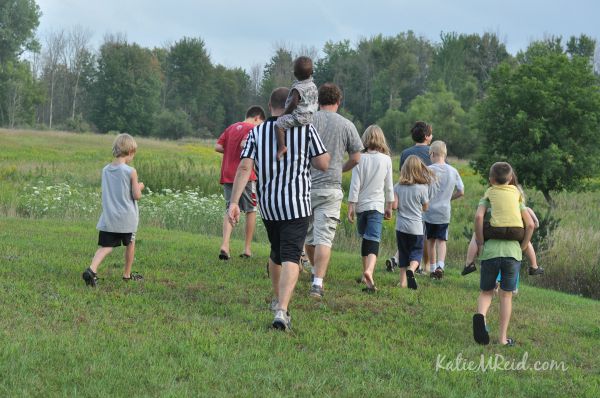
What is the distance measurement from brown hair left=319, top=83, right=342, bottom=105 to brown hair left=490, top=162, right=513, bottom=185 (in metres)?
2.28

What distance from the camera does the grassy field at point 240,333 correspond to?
5.08 meters

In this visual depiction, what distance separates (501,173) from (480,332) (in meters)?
1.51

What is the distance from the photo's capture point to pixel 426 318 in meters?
7.48

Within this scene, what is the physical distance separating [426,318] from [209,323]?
90.1 inches

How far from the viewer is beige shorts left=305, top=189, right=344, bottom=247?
824cm

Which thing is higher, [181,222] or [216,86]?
[216,86]

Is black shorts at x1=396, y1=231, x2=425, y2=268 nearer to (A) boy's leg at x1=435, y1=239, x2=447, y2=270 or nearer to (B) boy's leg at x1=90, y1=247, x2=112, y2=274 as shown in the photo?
(A) boy's leg at x1=435, y1=239, x2=447, y2=270

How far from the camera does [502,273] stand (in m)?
6.84

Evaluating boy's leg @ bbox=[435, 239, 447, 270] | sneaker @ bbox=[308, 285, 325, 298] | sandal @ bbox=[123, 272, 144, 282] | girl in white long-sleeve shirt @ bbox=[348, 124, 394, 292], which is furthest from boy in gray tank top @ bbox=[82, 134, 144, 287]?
boy's leg @ bbox=[435, 239, 447, 270]

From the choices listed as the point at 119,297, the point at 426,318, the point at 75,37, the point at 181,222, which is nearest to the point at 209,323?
the point at 119,297

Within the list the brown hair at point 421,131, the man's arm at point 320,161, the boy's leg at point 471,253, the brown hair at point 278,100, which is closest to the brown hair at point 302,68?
the brown hair at point 278,100

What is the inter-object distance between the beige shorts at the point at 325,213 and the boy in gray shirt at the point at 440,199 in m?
2.50

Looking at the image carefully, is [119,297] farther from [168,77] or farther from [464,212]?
[168,77]

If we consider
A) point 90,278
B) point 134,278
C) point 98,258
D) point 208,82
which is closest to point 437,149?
point 134,278
